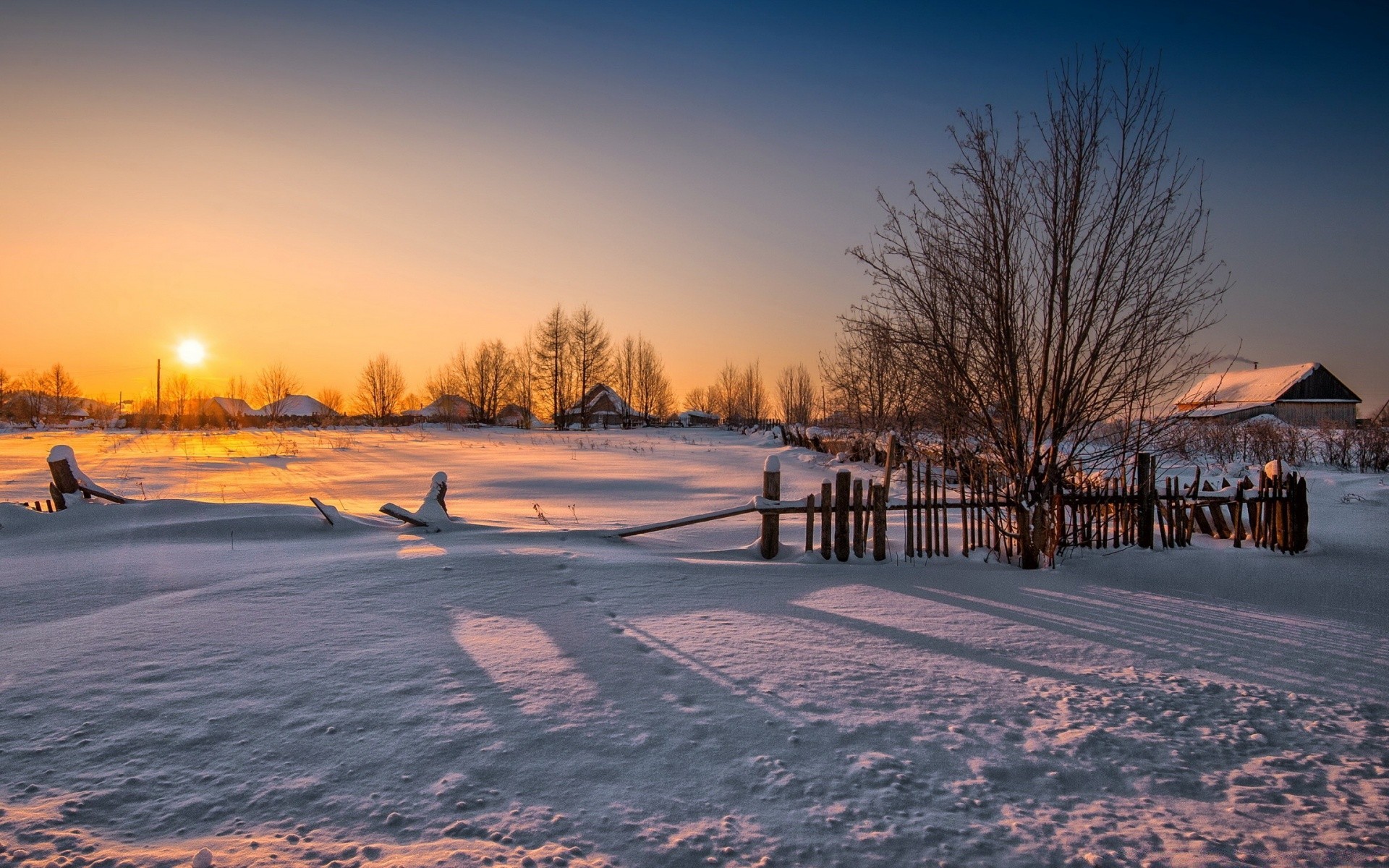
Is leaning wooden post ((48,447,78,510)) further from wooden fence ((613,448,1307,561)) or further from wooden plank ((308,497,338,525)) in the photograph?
wooden fence ((613,448,1307,561))

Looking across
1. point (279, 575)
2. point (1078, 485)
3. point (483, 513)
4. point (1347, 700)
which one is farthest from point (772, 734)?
point (483, 513)

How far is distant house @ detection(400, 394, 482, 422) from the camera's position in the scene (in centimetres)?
5109

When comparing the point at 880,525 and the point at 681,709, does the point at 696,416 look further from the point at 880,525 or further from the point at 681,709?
the point at 681,709

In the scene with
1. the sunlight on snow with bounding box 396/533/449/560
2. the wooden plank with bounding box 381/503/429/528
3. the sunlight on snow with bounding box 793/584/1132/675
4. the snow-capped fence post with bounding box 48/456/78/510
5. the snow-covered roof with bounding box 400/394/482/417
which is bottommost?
the sunlight on snow with bounding box 793/584/1132/675

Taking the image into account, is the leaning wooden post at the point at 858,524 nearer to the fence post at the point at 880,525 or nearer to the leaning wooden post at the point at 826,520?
the fence post at the point at 880,525

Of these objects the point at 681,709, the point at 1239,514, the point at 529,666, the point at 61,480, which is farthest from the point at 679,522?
the point at 61,480

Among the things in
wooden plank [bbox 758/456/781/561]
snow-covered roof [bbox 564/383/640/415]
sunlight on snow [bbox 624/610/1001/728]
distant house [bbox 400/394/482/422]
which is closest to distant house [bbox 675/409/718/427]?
snow-covered roof [bbox 564/383/640/415]

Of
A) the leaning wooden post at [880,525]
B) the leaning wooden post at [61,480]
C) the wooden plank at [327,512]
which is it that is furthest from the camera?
the leaning wooden post at [61,480]

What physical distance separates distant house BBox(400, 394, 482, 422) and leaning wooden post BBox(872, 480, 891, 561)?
43061mm

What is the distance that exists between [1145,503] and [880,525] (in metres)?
3.01

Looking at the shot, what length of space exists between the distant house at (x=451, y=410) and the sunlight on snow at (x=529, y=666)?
44.2 m

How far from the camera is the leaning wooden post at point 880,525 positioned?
6914 mm

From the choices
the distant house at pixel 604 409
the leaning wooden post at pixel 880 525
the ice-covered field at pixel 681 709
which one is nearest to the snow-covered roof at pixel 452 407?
the distant house at pixel 604 409

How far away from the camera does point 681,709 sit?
10.7 ft
